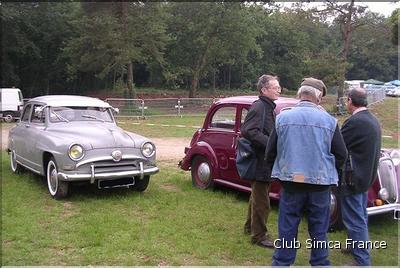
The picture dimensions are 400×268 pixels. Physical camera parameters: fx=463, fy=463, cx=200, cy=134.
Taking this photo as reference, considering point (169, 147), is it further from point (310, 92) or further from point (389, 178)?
point (310, 92)

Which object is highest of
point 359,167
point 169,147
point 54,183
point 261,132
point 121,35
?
point 121,35

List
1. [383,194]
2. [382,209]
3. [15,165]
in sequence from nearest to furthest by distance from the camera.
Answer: [382,209] → [383,194] → [15,165]

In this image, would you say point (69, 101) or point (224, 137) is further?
point (69, 101)

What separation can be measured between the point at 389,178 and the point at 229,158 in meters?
2.43

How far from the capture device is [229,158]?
7.29 meters

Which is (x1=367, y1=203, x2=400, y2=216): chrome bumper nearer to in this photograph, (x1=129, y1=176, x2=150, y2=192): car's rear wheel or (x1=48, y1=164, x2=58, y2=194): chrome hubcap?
(x1=129, y1=176, x2=150, y2=192): car's rear wheel

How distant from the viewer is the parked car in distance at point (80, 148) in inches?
270

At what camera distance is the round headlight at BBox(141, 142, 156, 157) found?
292 inches

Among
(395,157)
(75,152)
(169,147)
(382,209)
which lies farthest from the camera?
(169,147)

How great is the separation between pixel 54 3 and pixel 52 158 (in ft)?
111

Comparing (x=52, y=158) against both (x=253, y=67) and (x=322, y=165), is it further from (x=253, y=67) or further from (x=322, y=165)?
(x=253, y=67)

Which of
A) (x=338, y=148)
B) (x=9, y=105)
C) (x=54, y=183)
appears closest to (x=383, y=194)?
(x=338, y=148)

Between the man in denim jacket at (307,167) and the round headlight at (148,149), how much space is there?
149 inches

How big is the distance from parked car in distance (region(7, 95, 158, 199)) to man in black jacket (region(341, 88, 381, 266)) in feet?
11.8
